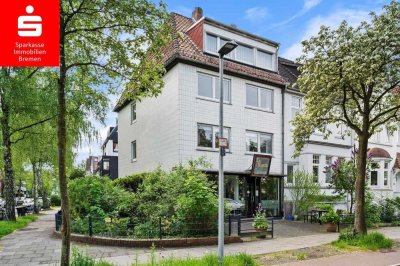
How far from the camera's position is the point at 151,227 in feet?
41.7

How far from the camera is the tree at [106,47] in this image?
6953 millimetres

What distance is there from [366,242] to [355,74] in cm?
555

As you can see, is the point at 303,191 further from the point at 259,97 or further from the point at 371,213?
the point at 259,97

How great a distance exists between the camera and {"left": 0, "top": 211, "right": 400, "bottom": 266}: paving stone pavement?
32.8 ft

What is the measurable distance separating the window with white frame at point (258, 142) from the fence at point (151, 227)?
8795 mm

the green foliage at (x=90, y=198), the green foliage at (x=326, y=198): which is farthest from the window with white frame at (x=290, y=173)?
the green foliage at (x=90, y=198)

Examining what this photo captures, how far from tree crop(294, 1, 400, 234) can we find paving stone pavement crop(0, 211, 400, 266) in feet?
9.02

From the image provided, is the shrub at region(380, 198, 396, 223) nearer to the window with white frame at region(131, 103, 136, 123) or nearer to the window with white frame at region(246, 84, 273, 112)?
the window with white frame at region(246, 84, 273, 112)

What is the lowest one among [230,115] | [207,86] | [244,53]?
[230,115]

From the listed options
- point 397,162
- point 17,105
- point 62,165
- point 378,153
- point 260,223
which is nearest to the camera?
point 62,165

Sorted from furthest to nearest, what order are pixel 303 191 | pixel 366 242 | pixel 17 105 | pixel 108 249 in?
pixel 303 191, pixel 17 105, pixel 366 242, pixel 108 249

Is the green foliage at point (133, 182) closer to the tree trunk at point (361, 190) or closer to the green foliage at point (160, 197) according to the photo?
the green foliage at point (160, 197)

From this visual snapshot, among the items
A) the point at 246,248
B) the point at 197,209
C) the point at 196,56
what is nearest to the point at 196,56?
the point at 196,56

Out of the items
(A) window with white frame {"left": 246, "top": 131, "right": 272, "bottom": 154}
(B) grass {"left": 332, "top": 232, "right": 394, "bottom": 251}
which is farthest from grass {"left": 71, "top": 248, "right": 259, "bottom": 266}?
(A) window with white frame {"left": 246, "top": 131, "right": 272, "bottom": 154}
